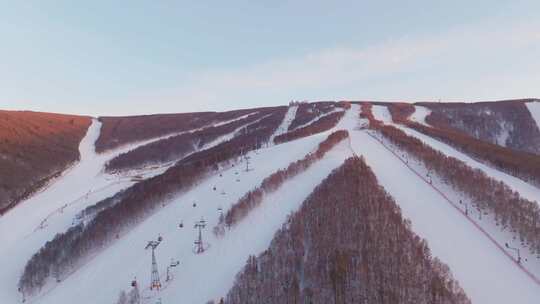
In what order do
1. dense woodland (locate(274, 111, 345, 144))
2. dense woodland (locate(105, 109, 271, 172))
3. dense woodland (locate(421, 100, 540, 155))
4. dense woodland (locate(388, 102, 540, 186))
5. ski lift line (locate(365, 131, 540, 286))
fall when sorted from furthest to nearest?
1. dense woodland (locate(421, 100, 540, 155))
2. dense woodland (locate(105, 109, 271, 172))
3. dense woodland (locate(274, 111, 345, 144))
4. dense woodland (locate(388, 102, 540, 186))
5. ski lift line (locate(365, 131, 540, 286))

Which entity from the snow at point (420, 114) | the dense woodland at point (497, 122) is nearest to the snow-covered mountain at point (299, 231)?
the snow at point (420, 114)

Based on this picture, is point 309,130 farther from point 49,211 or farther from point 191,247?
point 191,247

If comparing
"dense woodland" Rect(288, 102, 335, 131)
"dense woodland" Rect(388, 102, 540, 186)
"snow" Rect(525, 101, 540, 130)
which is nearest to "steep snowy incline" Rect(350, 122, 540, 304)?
"dense woodland" Rect(388, 102, 540, 186)

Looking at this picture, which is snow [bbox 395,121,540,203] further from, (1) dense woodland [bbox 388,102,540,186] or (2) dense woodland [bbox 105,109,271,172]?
(2) dense woodland [bbox 105,109,271,172]

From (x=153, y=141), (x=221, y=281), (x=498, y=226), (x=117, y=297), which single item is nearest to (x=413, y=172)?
(x=498, y=226)

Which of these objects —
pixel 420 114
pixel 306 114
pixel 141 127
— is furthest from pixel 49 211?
pixel 420 114

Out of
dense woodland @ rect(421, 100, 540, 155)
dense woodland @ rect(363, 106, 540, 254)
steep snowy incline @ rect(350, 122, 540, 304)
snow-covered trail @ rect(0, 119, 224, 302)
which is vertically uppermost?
dense woodland @ rect(421, 100, 540, 155)

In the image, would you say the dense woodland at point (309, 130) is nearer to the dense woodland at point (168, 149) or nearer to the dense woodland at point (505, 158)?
the dense woodland at point (505, 158)
